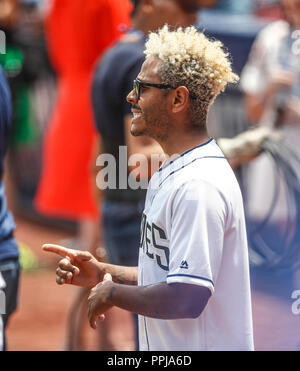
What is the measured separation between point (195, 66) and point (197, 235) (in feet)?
1.27

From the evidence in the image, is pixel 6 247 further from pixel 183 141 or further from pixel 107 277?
pixel 183 141

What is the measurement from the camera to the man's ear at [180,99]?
67.8 inches

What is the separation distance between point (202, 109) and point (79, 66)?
271cm

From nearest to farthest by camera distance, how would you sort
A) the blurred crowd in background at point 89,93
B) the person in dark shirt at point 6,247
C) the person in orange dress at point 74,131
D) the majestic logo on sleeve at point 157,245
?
the majestic logo on sleeve at point 157,245, the person in dark shirt at point 6,247, the blurred crowd in background at point 89,93, the person in orange dress at point 74,131

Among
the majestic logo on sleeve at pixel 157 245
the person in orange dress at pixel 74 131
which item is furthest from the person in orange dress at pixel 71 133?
the majestic logo on sleeve at pixel 157 245

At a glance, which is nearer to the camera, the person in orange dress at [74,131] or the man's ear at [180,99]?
the man's ear at [180,99]

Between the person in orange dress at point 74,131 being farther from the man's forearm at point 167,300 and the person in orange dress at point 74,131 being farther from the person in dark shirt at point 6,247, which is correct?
the man's forearm at point 167,300

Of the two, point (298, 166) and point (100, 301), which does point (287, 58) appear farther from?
point (100, 301)

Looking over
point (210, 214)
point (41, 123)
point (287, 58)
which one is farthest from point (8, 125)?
point (41, 123)

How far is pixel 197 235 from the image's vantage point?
64.2 inches

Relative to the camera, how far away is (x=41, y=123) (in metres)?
7.28

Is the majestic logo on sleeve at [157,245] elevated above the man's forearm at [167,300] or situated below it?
above

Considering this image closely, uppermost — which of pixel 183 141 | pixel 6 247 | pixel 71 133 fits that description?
pixel 71 133

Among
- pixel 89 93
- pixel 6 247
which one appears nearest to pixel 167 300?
pixel 6 247
